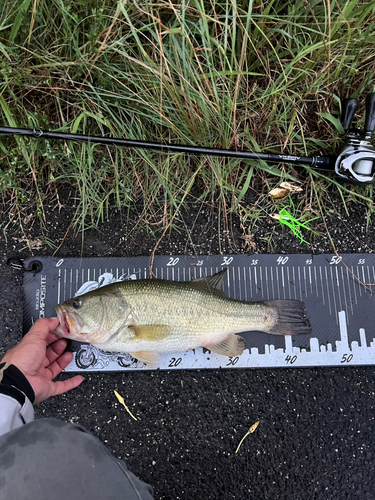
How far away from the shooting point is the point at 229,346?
87.7 inches

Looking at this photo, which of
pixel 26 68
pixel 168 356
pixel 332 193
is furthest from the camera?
pixel 332 193

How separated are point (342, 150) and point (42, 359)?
241 centimetres

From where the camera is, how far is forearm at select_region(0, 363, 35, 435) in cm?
174

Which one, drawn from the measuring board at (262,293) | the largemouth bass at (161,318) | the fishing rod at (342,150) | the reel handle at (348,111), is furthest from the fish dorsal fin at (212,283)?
the reel handle at (348,111)

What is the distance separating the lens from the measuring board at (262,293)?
7.73 feet

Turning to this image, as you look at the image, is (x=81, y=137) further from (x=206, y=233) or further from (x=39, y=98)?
(x=206, y=233)

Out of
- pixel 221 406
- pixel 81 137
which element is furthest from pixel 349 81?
pixel 221 406

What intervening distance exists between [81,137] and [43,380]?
157 cm

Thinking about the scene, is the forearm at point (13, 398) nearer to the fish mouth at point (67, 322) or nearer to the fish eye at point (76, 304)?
the fish mouth at point (67, 322)

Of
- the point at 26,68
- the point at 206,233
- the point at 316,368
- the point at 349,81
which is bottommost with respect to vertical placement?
the point at 316,368

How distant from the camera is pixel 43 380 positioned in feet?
6.70

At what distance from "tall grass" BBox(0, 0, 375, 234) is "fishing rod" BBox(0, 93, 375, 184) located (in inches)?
5.8

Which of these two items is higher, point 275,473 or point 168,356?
point 168,356

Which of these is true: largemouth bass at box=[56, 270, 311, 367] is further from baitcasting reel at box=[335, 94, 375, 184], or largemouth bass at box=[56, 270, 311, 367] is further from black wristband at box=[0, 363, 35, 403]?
baitcasting reel at box=[335, 94, 375, 184]
